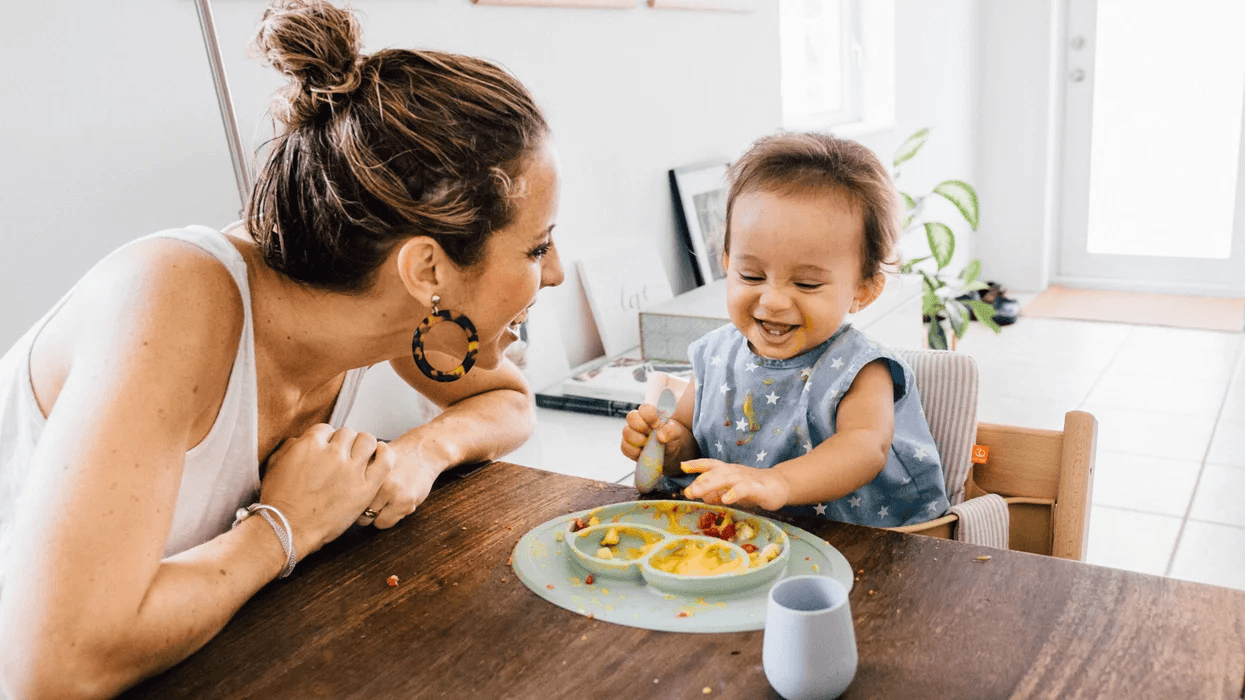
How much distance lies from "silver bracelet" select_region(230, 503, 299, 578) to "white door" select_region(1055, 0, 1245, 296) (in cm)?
485

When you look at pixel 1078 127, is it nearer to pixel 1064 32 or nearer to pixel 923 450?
pixel 1064 32

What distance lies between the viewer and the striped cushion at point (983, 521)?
1.22m

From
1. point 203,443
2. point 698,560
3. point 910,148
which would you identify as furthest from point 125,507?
point 910,148

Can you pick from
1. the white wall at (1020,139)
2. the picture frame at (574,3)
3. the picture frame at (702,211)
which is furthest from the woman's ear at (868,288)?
the white wall at (1020,139)

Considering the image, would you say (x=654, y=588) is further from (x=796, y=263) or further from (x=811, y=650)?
(x=796, y=263)

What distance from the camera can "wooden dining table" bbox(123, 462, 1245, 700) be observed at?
79cm

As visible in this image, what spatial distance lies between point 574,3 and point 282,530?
1.60m

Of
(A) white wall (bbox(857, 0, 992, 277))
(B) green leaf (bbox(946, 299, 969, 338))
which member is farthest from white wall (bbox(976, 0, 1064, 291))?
(B) green leaf (bbox(946, 299, 969, 338))

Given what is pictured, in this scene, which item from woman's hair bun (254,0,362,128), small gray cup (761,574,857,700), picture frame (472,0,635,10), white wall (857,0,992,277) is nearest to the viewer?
small gray cup (761,574,857,700)

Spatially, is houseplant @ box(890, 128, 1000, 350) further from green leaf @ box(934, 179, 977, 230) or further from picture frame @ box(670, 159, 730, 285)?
picture frame @ box(670, 159, 730, 285)

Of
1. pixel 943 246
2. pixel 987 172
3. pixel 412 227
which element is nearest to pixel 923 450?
pixel 412 227

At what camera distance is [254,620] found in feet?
3.17

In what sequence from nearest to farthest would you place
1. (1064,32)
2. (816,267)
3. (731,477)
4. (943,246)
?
(731,477) → (816,267) → (943,246) → (1064,32)

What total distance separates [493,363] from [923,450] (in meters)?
0.60
